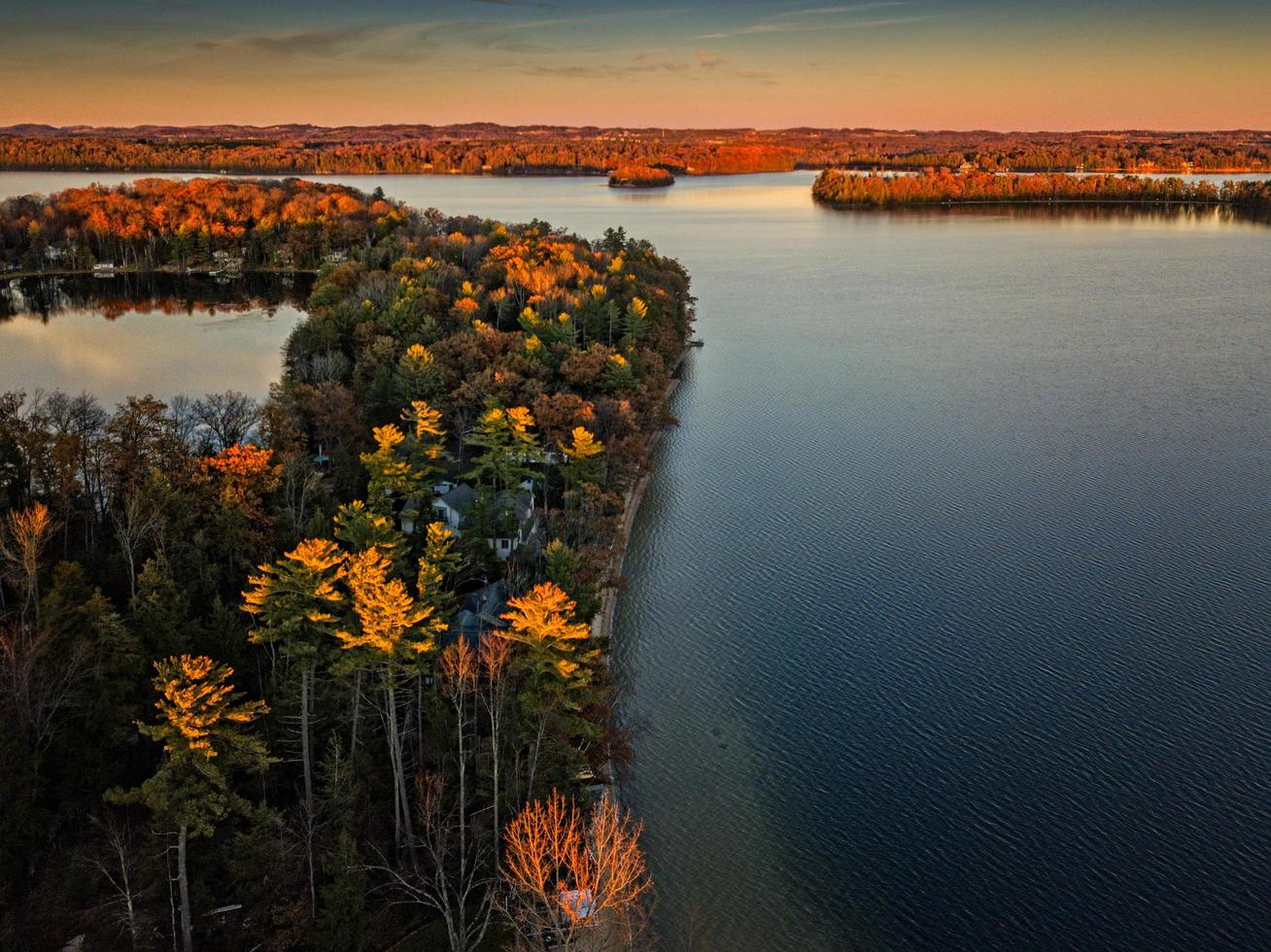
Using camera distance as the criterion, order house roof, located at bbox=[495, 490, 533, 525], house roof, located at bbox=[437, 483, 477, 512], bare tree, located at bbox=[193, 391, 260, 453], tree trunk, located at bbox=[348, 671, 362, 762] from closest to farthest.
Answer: tree trunk, located at bbox=[348, 671, 362, 762]
house roof, located at bbox=[495, 490, 533, 525]
house roof, located at bbox=[437, 483, 477, 512]
bare tree, located at bbox=[193, 391, 260, 453]

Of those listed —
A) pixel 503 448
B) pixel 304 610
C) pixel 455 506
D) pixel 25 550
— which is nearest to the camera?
pixel 304 610

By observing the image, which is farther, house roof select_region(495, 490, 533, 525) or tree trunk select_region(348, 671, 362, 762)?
house roof select_region(495, 490, 533, 525)

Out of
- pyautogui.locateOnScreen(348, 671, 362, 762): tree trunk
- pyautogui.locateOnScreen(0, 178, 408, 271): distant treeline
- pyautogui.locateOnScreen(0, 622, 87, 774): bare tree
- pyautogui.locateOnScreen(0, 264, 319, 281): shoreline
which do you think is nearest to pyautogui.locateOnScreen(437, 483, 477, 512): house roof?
pyautogui.locateOnScreen(348, 671, 362, 762): tree trunk

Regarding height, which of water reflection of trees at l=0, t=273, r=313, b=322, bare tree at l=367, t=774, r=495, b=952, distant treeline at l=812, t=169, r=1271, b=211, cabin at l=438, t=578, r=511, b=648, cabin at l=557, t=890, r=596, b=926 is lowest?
bare tree at l=367, t=774, r=495, b=952

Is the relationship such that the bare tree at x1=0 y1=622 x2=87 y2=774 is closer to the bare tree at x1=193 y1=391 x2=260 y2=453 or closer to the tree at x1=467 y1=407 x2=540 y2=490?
the bare tree at x1=193 y1=391 x2=260 y2=453

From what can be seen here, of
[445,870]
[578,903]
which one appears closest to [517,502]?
[445,870]

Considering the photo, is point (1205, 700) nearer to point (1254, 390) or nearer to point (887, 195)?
point (1254, 390)

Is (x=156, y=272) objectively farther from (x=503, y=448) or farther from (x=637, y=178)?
(x=637, y=178)
